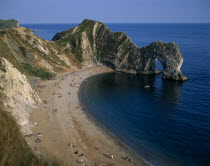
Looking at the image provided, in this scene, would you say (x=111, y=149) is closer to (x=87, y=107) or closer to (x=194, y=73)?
(x=87, y=107)

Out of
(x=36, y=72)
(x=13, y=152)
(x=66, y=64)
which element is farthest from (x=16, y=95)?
(x=66, y=64)

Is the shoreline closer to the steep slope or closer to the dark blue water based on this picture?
the dark blue water

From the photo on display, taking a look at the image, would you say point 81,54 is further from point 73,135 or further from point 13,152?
point 13,152

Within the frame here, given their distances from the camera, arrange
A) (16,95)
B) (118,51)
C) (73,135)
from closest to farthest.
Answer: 1. (73,135)
2. (16,95)
3. (118,51)

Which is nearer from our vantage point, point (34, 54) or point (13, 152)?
point (13, 152)

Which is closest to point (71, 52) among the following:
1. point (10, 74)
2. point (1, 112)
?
point (10, 74)

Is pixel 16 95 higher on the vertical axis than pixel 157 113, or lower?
higher

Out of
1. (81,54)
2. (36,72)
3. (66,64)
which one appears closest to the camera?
(36,72)

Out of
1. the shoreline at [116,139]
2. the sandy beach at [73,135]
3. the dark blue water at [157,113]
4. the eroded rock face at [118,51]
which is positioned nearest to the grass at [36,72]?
the dark blue water at [157,113]
